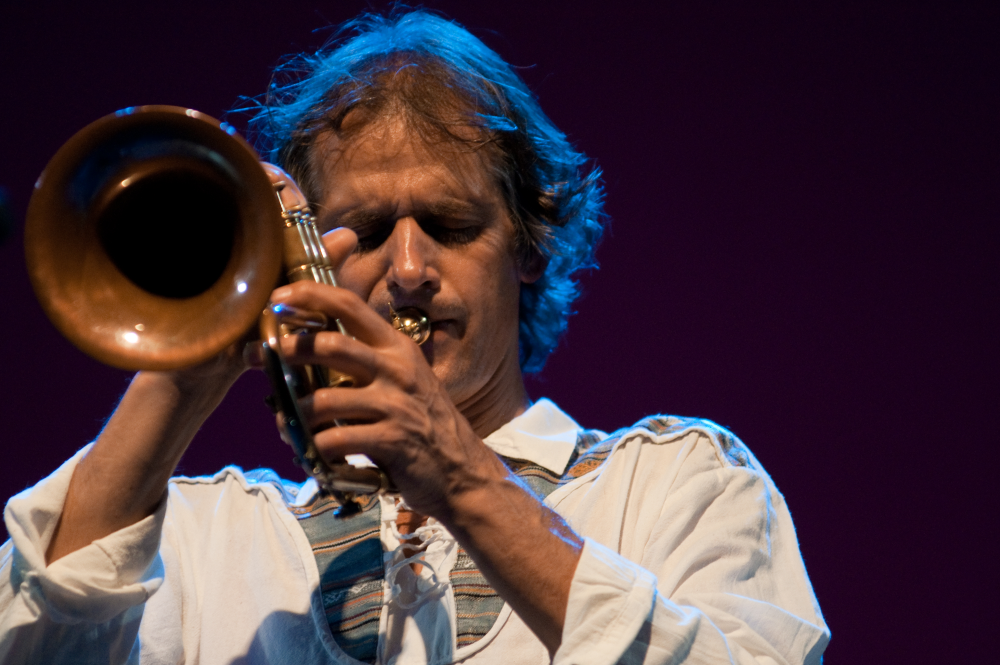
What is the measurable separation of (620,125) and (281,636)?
5.22 ft

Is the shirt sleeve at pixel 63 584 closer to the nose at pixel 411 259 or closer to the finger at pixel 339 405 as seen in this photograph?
the finger at pixel 339 405

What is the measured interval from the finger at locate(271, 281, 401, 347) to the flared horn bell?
41 mm

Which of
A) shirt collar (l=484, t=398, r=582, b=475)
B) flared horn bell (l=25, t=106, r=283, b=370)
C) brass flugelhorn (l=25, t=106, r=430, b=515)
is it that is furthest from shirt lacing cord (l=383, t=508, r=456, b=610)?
flared horn bell (l=25, t=106, r=283, b=370)

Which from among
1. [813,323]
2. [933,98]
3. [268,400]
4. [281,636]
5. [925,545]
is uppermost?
[933,98]

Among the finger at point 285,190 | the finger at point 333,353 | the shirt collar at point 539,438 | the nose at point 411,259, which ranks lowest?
the shirt collar at point 539,438

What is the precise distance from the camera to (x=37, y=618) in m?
1.22

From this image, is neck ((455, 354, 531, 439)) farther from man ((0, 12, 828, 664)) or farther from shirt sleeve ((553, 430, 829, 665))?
shirt sleeve ((553, 430, 829, 665))

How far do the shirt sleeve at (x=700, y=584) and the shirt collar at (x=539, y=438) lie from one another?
155 millimetres

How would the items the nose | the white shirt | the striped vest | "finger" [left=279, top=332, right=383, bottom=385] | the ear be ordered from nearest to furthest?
"finger" [left=279, top=332, right=383, bottom=385] → the white shirt → the striped vest → the nose → the ear

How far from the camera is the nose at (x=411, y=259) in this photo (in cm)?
155

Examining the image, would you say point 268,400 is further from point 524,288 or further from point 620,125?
point 620,125

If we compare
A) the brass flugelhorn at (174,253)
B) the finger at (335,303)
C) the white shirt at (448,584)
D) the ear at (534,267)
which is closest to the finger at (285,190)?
the brass flugelhorn at (174,253)

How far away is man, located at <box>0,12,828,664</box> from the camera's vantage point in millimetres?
1116

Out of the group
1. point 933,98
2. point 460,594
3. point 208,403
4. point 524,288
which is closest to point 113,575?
point 208,403
